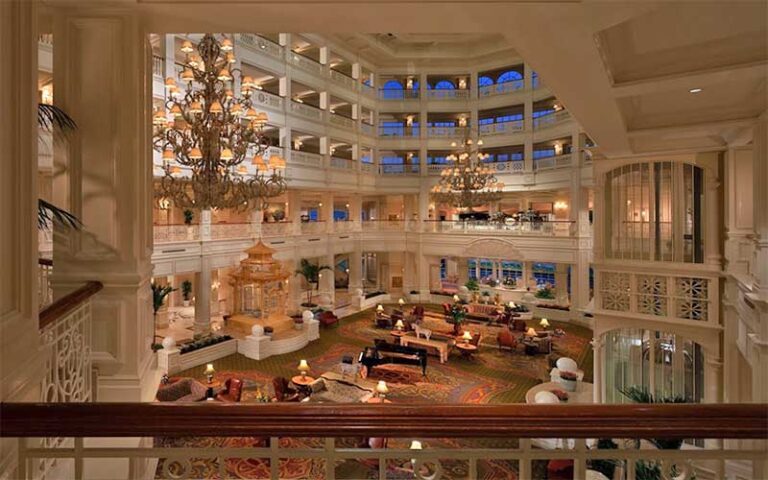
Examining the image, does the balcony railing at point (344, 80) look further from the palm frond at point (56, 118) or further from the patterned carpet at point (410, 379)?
the palm frond at point (56, 118)

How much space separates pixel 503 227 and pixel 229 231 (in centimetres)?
1114

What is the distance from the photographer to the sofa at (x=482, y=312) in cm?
1557

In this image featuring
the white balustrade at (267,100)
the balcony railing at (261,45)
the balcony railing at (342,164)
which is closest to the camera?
the balcony railing at (261,45)

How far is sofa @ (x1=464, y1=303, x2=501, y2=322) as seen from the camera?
15575 millimetres

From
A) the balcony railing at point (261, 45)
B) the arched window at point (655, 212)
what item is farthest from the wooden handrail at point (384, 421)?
the balcony railing at point (261, 45)

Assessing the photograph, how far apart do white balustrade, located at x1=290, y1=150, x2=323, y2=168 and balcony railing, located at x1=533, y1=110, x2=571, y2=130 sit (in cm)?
952

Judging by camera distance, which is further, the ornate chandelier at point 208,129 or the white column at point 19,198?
the ornate chandelier at point 208,129

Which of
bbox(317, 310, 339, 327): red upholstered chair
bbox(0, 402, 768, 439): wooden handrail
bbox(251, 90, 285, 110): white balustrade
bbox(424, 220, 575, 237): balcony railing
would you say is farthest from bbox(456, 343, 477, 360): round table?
bbox(251, 90, 285, 110): white balustrade

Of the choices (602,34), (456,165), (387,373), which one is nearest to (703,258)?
(602,34)

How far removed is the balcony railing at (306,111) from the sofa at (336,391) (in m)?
10.8

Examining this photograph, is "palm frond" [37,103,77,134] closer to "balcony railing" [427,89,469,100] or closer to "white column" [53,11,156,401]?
"white column" [53,11,156,401]

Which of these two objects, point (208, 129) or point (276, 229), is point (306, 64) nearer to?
point (276, 229)

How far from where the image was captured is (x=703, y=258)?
697cm

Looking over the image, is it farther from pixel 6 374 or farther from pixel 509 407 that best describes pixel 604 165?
pixel 6 374
